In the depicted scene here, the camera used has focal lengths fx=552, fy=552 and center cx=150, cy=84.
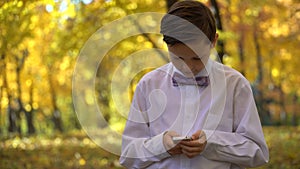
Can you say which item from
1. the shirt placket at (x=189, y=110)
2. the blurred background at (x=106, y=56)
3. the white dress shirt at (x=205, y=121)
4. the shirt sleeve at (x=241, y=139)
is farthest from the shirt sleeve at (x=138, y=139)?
the blurred background at (x=106, y=56)

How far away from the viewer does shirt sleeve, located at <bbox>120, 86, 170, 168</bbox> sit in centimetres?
230

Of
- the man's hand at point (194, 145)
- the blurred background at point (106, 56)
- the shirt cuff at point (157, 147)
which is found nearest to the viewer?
the man's hand at point (194, 145)

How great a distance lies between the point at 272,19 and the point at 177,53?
16.1 meters

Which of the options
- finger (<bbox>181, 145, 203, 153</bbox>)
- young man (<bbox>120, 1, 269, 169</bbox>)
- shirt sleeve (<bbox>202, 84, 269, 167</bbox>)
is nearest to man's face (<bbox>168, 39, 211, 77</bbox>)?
young man (<bbox>120, 1, 269, 169</bbox>)

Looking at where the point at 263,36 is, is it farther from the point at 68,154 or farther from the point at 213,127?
the point at 213,127

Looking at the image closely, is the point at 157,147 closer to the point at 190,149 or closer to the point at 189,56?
the point at 190,149

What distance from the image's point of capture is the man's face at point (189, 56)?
2.19m

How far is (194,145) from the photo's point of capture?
2141 mm

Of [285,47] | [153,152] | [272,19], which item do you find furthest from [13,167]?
[272,19]

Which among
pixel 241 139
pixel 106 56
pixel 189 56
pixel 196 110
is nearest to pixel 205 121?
pixel 196 110

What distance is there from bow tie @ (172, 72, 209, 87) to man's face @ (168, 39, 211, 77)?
0.02 metres

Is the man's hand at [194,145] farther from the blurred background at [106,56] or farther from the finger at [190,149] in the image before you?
the blurred background at [106,56]

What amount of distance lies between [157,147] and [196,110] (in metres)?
0.22

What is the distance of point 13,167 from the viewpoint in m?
9.41
